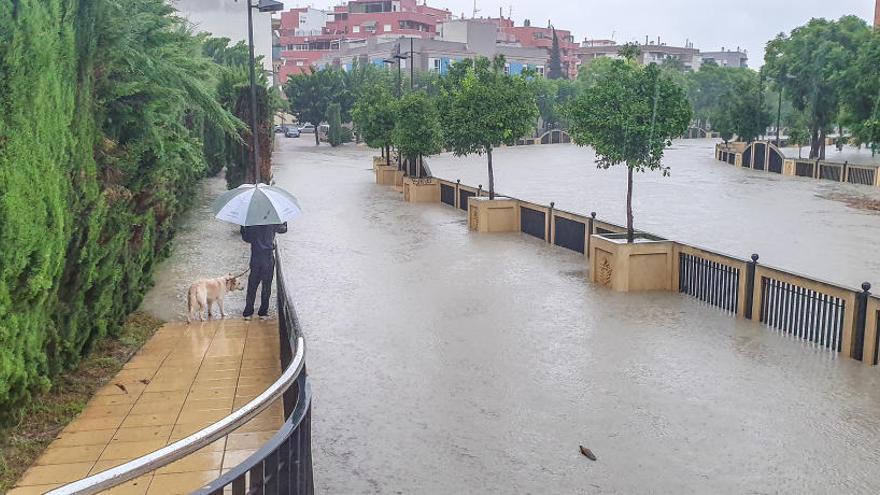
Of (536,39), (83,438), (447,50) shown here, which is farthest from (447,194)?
(536,39)

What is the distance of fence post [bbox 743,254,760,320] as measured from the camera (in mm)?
11617

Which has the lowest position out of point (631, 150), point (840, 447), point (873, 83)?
point (840, 447)

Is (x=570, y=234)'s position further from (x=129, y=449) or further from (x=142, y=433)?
(x=129, y=449)

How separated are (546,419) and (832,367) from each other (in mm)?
3947

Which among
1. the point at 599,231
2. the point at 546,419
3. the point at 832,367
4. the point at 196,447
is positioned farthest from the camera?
the point at 599,231

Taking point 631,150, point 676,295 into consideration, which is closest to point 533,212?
point 631,150

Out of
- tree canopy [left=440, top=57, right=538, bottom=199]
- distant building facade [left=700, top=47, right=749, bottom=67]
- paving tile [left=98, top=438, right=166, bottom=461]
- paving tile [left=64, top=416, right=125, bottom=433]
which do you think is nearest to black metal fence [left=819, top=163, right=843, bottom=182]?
tree canopy [left=440, top=57, right=538, bottom=199]

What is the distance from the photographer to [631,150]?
14688mm

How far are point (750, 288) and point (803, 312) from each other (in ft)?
3.77

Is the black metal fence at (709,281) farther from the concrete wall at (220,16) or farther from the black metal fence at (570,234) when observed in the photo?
the concrete wall at (220,16)

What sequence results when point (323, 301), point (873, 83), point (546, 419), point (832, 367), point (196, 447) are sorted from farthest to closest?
point (873, 83), point (323, 301), point (832, 367), point (546, 419), point (196, 447)

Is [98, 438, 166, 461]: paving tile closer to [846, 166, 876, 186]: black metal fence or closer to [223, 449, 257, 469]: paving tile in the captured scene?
[223, 449, 257, 469]: paving tile

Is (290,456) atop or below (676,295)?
atop

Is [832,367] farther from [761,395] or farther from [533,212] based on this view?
[533,212]
